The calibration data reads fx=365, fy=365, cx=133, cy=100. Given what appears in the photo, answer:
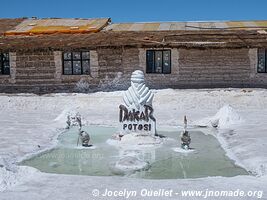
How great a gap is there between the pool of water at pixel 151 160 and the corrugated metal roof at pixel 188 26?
12759 millimetres

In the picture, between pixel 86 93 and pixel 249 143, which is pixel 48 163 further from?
pixel 86 93

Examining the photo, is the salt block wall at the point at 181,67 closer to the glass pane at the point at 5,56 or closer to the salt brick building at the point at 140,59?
the salt brick building at the point at 140,59

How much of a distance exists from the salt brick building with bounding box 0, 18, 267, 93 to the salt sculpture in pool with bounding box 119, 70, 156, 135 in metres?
8.27

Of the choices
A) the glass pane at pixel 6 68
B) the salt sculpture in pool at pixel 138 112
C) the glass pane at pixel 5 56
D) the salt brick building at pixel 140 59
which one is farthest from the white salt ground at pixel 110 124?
the glass pane at pixel 5 56

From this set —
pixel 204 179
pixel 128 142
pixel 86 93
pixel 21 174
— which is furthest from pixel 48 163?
pixel 86 93

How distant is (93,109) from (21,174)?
9.99m

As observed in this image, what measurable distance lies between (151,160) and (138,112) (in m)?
2.53

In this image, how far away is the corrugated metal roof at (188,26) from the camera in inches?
851

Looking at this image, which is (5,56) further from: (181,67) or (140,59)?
(181,67)

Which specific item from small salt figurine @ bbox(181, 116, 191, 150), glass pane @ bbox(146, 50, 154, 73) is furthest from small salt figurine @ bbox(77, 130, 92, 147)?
glass pane @ bbox(146, 50, 154, 73)

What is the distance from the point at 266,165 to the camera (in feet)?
22.8

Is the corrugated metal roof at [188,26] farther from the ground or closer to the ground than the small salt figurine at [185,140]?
farther from the ground

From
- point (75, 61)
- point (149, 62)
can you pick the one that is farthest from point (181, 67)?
point (75, 61)

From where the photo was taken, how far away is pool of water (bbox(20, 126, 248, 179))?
7043 millimetres
